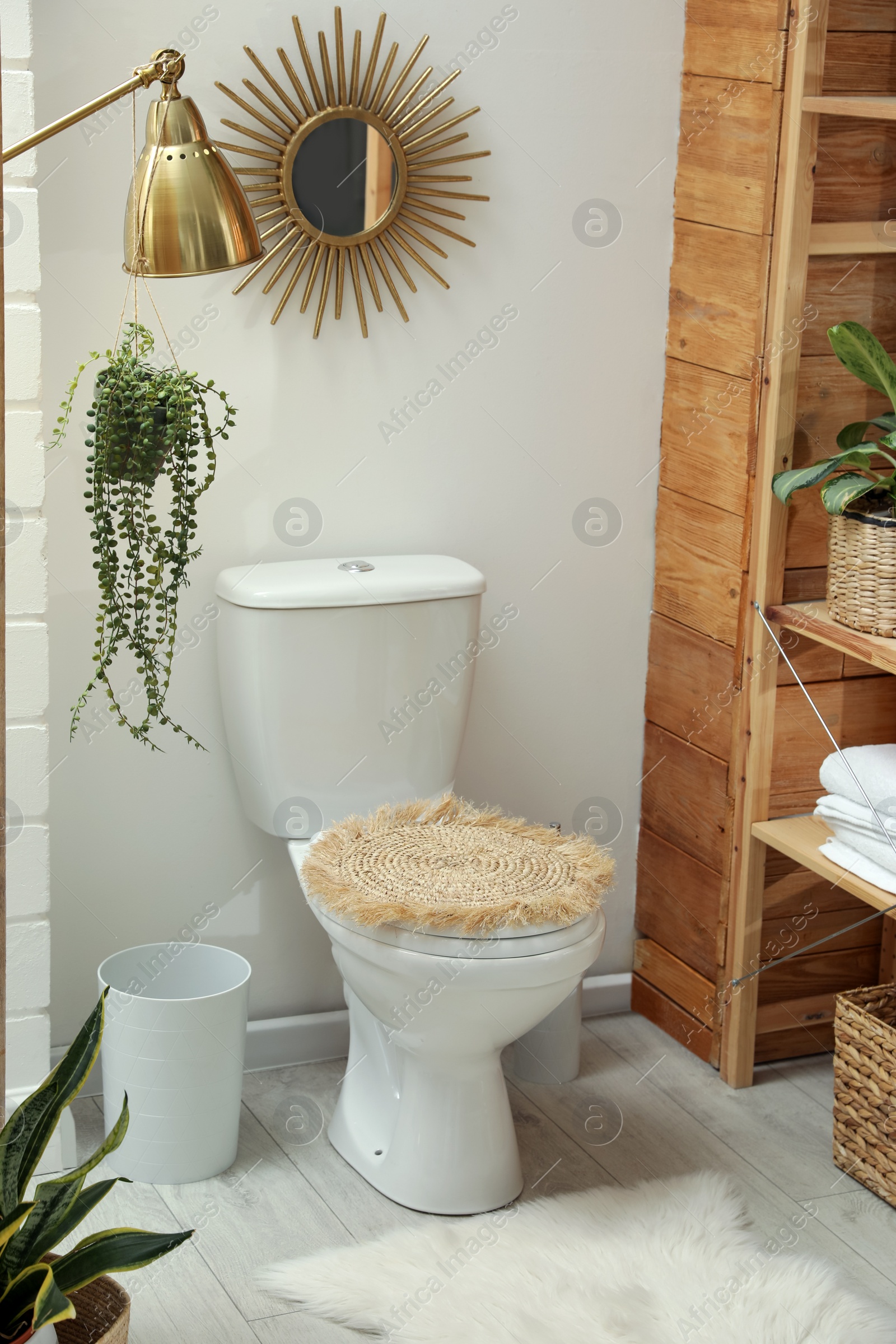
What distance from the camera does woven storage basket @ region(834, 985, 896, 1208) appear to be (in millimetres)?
1953

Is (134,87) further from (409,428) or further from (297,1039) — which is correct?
(297,1039)

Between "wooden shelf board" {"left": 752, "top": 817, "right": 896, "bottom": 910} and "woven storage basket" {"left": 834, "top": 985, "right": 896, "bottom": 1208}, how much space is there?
0.52 ft

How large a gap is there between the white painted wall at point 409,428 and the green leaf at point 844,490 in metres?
0.52

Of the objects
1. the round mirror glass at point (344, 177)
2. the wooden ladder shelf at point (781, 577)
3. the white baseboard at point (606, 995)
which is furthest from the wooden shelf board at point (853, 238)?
the white baseboard at point (606, 995)

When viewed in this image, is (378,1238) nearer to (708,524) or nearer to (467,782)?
(467,782)

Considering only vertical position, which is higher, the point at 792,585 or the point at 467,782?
the point at 792,585

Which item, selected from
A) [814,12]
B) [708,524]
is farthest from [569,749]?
[814,12]

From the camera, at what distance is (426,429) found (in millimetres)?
2236

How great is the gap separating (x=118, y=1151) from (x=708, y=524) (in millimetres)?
1325

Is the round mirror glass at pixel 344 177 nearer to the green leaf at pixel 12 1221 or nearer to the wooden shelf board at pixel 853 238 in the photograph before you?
the wooden shelf board at pixel 853 238

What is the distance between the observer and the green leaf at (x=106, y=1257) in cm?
127

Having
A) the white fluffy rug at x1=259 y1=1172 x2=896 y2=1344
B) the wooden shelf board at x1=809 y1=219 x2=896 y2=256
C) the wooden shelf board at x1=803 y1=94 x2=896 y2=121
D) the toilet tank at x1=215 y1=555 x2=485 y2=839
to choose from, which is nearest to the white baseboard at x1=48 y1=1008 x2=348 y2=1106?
the toilet tank at x1=215 y1=555 x2=485 y2=839

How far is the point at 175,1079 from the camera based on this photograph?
1.95 meters

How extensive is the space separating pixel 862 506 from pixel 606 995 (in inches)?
42.2
